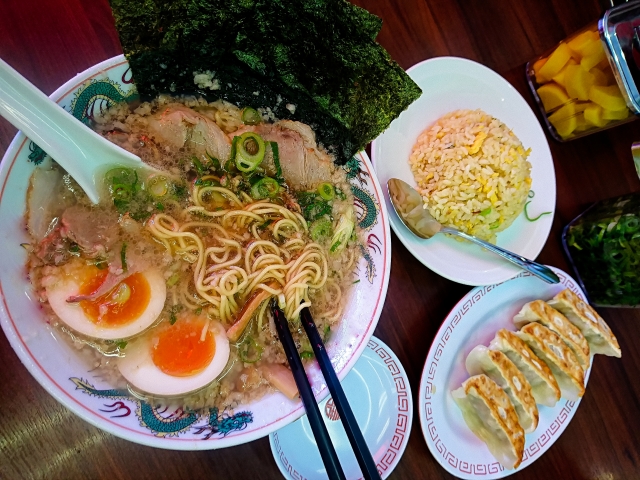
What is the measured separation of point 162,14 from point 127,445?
135 centimetres

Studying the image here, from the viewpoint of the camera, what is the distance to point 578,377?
193 centimetres

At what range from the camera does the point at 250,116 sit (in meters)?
1.46

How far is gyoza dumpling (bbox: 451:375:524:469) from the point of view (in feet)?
5.78

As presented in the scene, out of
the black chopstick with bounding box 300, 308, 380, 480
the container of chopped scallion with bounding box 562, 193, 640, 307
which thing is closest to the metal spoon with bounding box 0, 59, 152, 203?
the black chopstick with bounding box 300, 308, 380, 480

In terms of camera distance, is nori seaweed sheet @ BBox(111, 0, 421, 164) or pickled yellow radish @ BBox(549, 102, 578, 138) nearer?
nori seaweed sheet @ BBox(111, 0, 421, 164)

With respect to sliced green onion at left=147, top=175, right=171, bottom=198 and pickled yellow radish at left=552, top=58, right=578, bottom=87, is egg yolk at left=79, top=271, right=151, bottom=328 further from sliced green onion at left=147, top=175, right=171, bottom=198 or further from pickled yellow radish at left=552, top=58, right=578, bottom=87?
pickled yellow radish at left=552, top=58, right=578, bottom=87

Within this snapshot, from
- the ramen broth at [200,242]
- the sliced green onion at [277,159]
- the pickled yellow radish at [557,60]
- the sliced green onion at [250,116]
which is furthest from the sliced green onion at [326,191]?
the pickled yellow radish at [557,60]

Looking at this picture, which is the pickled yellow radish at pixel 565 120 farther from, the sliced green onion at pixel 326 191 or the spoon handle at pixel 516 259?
the sliced green onion at pixel 326 191

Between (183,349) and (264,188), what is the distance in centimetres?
55

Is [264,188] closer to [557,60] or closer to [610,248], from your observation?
[557,60]

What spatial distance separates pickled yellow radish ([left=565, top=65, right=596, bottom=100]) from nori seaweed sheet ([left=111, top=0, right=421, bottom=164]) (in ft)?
3.16

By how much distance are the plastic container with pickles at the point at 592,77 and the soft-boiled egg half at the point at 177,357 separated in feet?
5.69

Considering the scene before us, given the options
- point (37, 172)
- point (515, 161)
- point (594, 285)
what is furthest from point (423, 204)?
point (37, 172)

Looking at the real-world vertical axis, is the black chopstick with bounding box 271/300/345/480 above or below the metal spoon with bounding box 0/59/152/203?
below
